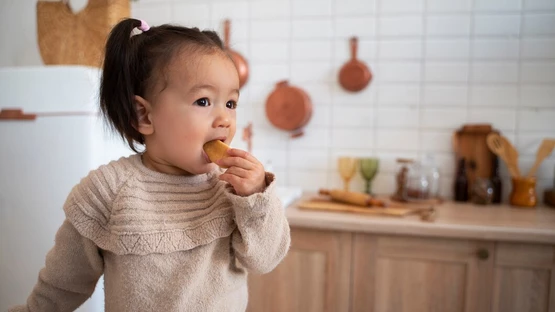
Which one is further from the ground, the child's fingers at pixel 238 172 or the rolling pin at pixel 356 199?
the child's fingers at pixel 238 172

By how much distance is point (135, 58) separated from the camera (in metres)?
0.68

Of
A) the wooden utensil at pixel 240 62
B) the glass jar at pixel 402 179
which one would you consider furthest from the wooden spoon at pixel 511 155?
the wooden utensil at pixel 240 62

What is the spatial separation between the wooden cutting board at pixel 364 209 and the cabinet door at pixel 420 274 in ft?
0.35

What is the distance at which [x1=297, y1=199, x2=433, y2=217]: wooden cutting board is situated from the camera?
4.82 ft

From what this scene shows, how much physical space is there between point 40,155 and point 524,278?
1.67 meters

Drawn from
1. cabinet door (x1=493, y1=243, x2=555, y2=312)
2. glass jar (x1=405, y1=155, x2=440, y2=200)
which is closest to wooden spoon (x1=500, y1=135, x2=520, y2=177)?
glass jar (x1=405, y1=155, x2=440, y2=200)

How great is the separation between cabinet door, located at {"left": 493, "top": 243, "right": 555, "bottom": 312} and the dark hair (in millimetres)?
1186

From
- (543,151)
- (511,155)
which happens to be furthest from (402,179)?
(543,151)

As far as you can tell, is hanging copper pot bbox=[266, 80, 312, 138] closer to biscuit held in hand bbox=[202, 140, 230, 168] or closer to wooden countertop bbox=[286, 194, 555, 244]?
wooden countertop bbox=[286, 194, 555, 244]

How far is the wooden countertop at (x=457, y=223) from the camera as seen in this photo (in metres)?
1.28

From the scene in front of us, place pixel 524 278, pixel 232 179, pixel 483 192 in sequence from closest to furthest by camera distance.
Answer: pixel 232 179 → pixel 524 278 → pixel 483 192

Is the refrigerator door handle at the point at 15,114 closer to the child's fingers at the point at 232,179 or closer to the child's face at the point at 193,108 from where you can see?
the child's face at the point at 193,108

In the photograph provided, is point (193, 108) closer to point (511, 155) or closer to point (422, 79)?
point (422, 79)

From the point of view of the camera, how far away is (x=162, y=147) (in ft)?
2.28
